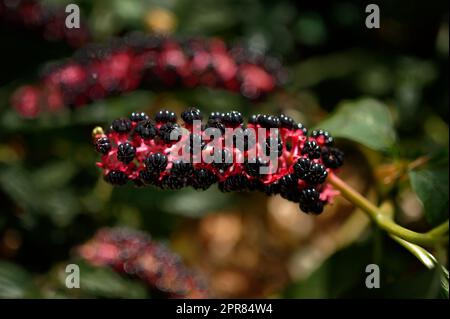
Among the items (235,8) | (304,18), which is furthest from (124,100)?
(304,18)

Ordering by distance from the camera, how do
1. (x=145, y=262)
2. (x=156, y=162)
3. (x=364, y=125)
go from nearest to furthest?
(x=156, y=162)
(x=364, y=125)
(x=145, y=262)

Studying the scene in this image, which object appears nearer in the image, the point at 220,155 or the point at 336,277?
the point at 220,155

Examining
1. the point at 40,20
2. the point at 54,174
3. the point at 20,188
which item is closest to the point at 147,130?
the point at 20,188

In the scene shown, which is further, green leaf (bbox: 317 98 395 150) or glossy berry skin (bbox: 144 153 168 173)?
green leaf (bbox: 317 98 395 150)

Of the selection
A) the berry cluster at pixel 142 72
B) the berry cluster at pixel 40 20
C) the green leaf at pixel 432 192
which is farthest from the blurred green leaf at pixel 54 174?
the green leaf at pixel 432 192

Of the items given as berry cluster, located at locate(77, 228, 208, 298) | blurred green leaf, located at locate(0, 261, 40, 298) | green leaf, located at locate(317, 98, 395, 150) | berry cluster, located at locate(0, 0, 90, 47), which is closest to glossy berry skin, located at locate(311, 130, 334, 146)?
green leaf, located at locate(317, 98, 395, 150)

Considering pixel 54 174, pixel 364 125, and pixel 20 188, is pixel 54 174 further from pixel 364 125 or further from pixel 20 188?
pixel 364 125

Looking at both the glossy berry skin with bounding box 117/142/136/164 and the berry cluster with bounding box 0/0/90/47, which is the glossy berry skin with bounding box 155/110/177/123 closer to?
the glossy berry skin with bounding box 117/142/136/164
